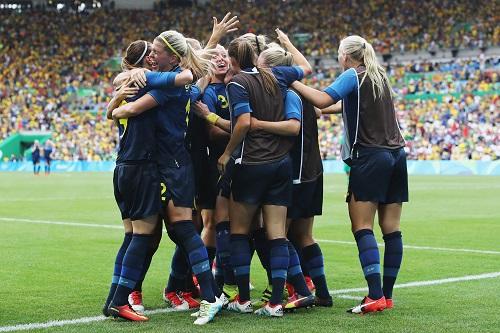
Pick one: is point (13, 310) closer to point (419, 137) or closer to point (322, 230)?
point (322, 230)

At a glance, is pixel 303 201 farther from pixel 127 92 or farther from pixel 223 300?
pixel 127 92

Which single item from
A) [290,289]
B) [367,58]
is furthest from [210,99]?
[290,289]

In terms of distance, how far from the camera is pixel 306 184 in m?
7.37

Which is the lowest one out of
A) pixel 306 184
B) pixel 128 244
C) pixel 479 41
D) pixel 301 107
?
pixel 128 244

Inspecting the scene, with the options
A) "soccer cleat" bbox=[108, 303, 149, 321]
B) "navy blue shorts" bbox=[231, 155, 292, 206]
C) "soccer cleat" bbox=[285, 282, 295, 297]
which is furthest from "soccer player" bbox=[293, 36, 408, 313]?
"soccer cleat" bbox=[108, 303, 149, 321]

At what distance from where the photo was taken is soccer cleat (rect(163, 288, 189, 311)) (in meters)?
7.30

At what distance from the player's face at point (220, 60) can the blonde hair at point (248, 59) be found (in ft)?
1.40

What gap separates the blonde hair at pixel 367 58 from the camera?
705 centimetres

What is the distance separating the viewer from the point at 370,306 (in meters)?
6.89

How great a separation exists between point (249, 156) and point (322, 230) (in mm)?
7555

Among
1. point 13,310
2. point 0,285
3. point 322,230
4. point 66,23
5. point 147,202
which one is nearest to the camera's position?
point 147,202

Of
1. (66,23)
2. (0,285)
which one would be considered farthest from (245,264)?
(66,23)

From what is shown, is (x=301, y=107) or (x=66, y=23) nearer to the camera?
(x=301, y=107)

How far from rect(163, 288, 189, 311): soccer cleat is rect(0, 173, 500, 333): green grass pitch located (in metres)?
0.10
